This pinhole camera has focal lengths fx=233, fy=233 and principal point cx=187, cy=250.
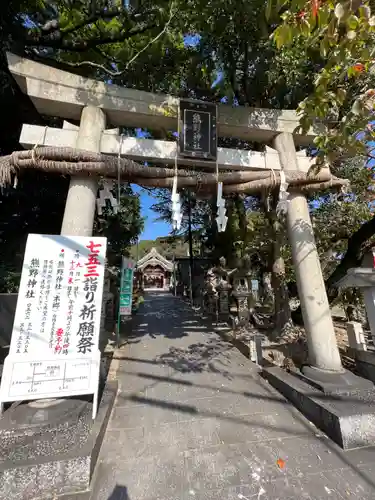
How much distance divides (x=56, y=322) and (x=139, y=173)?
262 cm

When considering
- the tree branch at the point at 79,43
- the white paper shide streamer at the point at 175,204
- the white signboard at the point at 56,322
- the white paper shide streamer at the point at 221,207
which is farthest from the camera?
the tree branch at the point at 79,43

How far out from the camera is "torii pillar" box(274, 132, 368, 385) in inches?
148

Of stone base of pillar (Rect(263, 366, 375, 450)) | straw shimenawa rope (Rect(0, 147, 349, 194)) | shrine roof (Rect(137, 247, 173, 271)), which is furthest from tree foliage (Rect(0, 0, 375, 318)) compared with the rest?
shrine roof (Rect(137, 247, 173, 271))

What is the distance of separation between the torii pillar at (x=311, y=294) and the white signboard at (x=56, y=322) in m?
3.40

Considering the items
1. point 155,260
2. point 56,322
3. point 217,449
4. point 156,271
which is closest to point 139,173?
point 56,322

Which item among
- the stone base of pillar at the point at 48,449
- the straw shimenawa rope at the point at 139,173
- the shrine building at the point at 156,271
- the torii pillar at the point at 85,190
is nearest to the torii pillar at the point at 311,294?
the straw shimenawa rope at the point at 139,173

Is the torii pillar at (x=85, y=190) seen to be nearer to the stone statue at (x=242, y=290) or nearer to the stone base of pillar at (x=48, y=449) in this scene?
the stone base of pillar at (x=48, y=449)

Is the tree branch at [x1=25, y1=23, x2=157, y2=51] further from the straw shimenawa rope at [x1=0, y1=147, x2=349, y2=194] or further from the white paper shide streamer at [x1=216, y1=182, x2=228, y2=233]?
the white paper shide streamer at [x1=216, y1=182, x2=228, y2=233]

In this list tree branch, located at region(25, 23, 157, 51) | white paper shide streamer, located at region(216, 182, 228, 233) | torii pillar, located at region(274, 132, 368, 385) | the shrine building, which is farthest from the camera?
the shrine building

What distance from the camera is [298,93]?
572cm

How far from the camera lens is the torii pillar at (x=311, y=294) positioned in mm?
3768

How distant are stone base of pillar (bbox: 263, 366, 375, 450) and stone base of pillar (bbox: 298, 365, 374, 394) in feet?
0.05

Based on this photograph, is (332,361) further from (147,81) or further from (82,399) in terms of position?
(147,81)

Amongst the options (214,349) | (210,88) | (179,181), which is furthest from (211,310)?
(210,88)
